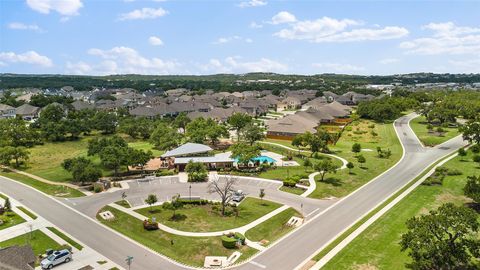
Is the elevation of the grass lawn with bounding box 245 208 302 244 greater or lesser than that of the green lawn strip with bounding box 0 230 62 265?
lesser

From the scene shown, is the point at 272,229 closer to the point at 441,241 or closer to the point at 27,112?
the point at 441,241

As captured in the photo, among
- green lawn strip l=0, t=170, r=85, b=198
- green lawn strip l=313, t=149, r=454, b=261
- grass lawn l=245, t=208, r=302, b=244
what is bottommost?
grass lawn l=245, t=208, r=302, b=244

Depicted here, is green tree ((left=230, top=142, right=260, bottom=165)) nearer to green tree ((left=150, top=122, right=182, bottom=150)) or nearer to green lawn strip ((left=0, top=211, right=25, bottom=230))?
green tree ((left=150, top=122, right=182, bottom=150))

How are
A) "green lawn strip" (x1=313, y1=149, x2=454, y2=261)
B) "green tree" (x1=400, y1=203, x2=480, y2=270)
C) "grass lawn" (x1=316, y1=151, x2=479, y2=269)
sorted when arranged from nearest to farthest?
"green tree" (x1=400, y1=203, x2=480, y2=270)
"grass lawn" (x1=316, y1=151, x2=479, y2=269)
"green lawn strip" (x1=313, y1=149, x2=454, y2=261)

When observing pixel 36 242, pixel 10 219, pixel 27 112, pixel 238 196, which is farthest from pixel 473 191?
pixel 27 112

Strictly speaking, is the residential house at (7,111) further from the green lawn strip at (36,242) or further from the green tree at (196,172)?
the green lawn strip at (36,242)

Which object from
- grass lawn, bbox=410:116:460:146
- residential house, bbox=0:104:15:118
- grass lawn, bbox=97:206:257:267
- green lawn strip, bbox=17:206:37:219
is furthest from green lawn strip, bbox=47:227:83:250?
residential house, bbox=0:104:15:118

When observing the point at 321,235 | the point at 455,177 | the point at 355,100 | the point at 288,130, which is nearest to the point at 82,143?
the point at 288,130
